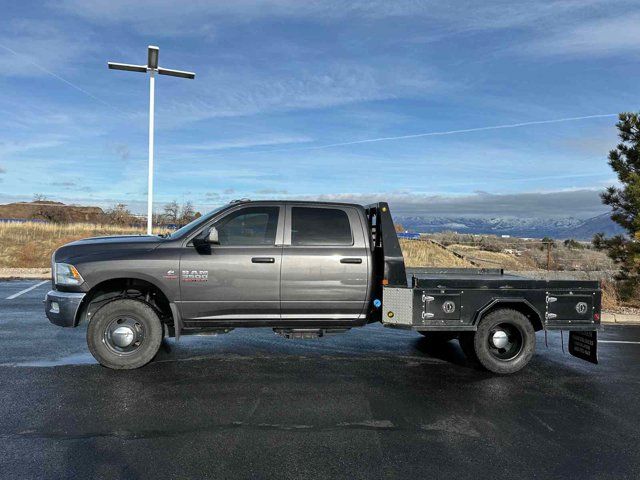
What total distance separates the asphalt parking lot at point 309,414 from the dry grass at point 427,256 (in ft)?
46.0

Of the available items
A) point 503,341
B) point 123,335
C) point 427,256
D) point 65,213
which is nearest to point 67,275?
point 123,335

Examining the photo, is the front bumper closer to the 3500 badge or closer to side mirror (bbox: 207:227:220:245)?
the 3500 badge

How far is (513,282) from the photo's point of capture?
6.23 meters

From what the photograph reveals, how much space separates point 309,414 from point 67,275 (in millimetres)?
3324

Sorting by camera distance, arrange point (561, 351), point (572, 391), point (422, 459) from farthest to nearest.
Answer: point (561, 351), point (572, 391), point (422, 459)

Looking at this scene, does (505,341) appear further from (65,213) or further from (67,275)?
(65,213)

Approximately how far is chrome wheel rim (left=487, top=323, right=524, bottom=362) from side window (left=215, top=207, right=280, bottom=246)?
3.04 meters

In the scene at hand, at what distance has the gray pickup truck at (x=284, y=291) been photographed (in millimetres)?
5867

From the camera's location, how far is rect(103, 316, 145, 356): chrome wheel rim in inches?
231

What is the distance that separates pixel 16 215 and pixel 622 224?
→ 3092 inches

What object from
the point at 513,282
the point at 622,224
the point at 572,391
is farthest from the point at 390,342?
the point at 622,224

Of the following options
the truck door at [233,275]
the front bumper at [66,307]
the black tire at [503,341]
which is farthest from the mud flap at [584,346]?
the front bumper at [66,307]

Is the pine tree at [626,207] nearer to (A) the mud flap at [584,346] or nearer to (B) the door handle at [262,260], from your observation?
(A) the mud flap at [584,346]

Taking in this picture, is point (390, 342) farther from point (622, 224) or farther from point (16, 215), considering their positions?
point (16, 215)
